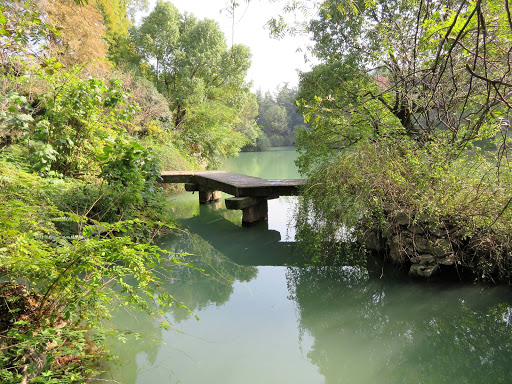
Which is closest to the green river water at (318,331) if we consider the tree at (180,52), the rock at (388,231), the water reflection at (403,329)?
the water reflection at (403,329)

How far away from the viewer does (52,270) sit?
1.87 m

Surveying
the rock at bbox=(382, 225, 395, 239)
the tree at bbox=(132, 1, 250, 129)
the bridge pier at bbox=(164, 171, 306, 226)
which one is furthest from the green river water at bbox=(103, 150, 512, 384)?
the tree at bbox=(132, 1, 250, 129)

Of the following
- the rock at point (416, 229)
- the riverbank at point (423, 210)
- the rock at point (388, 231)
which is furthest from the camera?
the rock at point (388, 231)

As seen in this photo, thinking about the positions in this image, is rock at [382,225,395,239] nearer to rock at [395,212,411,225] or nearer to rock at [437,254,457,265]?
rock at [395,212,411,225]

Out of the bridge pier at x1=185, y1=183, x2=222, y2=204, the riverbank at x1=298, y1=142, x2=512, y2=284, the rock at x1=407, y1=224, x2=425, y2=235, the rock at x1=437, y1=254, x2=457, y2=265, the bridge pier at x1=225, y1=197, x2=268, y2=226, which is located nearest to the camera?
the riverbank at x1=298, y1=142, x2=512, y2=284

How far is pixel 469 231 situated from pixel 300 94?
18.5ft

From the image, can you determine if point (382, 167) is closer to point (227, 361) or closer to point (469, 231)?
point (469, 231)

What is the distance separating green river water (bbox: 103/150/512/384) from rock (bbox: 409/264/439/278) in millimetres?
106

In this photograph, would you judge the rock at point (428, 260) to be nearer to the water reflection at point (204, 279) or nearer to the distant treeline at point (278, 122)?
the water reflection at point (204, 279)

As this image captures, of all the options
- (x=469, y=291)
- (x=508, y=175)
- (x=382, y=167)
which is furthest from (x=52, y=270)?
(x=508, y=175)

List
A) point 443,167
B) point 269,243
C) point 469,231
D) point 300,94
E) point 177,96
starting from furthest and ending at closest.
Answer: point 177,96 < point 300,94 < point 269,243 < point 443,167 < point 469,231

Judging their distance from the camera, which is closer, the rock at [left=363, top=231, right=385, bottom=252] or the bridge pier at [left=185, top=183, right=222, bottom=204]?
the rock at [left=363, top=231, right=385, bottom=252]

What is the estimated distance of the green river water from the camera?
238cm

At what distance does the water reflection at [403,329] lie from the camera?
7.90 ft
